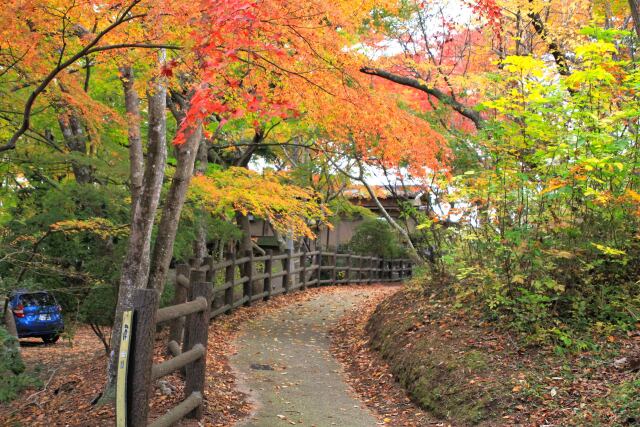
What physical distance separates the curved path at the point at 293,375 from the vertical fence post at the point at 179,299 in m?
1.05

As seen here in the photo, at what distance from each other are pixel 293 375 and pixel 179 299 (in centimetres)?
200

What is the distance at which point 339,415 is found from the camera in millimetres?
6645

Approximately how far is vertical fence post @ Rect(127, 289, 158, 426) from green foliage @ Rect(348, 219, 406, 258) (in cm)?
2257

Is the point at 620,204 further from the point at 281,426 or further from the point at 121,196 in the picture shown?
the point at 121,196

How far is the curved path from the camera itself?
21.3 ft

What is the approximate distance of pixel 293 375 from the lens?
8.51 m

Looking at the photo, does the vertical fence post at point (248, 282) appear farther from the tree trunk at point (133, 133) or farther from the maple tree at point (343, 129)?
the tree trunk at point (133, 133)

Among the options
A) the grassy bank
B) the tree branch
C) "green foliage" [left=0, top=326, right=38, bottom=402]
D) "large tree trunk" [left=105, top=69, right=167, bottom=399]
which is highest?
the tree branch

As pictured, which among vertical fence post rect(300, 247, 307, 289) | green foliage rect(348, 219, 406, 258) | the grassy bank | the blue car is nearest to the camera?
the grassy bank

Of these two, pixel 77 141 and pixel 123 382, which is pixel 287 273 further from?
pixel 123 382

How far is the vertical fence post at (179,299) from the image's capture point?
25.9 ft

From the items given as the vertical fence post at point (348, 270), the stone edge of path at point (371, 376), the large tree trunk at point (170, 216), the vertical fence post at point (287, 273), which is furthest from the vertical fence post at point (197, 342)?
the vertical fence post at point (348, 270)

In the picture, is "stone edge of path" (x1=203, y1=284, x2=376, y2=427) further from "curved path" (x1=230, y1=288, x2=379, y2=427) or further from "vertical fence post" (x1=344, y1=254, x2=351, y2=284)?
"vertical fence post" (x1=344, y1=254, x2=351, y2=284)

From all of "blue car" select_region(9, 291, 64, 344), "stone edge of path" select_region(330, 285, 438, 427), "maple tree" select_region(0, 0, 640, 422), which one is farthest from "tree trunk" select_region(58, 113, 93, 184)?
"stone edge of path" select_region(330, 285, 438, 427)
